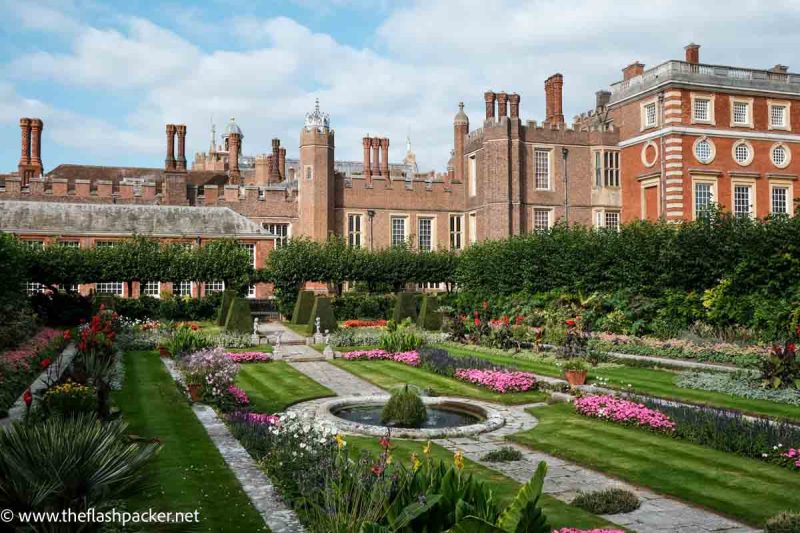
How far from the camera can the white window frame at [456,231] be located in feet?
139

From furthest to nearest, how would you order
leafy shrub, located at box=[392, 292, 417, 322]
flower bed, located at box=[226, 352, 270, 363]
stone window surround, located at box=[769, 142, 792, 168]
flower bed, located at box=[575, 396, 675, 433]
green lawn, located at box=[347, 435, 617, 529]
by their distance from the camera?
stone window surround, located at box=[769, 142, 792, 168]
leafy shrub, located at box=[392, 292, 417, 322]
flower bed, located at box=[226, 352, 270, 363]
flower bed, located at box=[575, 396, 675, 433]
green lawn, located at box=[347, 435, 617, 529]

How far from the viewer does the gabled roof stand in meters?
34.7

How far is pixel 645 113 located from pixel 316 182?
18.4m

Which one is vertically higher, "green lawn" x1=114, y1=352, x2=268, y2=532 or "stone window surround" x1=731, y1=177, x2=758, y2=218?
"stone window surround" x1=731, y1=177, x2=758, y2=218

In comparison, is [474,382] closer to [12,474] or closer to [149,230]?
[12,474]

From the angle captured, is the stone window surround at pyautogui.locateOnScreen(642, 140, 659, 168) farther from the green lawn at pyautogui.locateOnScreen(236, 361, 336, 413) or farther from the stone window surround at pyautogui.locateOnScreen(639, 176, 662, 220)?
the green lawn at pyautogui.locateOnScreen(236, 361, 336, 413)

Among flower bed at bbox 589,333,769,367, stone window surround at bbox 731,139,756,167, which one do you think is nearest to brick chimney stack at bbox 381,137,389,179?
stone window surround at bbox 731,139,756,167

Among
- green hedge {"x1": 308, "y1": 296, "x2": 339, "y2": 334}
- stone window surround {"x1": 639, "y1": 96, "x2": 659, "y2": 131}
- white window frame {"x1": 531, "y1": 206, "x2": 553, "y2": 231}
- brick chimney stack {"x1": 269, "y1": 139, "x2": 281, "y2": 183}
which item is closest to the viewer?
green hedge {"x1": 308, "y1": 296, "x2": 339, "y2": 334}

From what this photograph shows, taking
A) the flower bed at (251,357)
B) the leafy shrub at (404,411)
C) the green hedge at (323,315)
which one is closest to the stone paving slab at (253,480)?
the leafy shrub at (404,411)

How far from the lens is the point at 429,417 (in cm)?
1128

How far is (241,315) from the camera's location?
967 inches

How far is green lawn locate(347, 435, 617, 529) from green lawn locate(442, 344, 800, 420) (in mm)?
4978

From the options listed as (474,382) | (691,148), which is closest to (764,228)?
(474,382)

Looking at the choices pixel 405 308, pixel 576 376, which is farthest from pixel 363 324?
pixel 576 376
